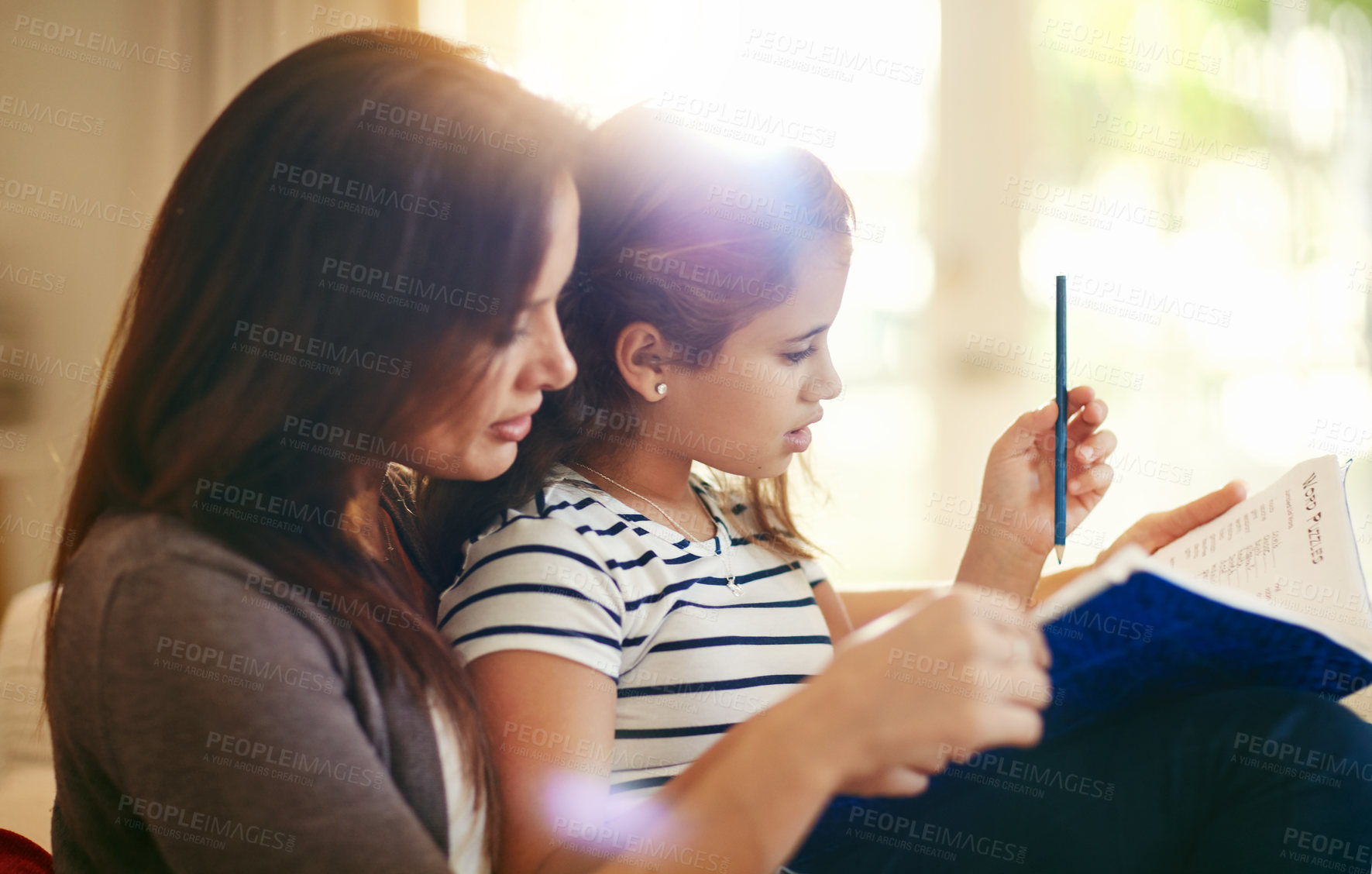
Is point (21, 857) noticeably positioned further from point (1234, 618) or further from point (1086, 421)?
point (1086, 421)

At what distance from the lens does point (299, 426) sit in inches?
25.1

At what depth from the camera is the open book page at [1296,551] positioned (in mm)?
711

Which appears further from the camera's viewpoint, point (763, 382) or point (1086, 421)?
point (1086, 421)

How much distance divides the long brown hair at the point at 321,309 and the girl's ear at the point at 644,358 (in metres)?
0.22

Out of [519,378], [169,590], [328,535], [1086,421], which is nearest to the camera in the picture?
[169,590]

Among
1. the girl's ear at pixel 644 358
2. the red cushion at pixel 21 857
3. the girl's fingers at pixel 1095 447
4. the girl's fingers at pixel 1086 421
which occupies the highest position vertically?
the girl's ear at pixel 644 358

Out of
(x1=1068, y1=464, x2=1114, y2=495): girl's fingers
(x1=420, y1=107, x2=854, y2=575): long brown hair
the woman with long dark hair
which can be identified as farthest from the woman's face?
(x1=1068, y1=464, x2=1114, y2=495): girl's fingers

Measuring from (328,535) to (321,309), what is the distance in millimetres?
153

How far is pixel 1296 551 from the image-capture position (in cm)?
80

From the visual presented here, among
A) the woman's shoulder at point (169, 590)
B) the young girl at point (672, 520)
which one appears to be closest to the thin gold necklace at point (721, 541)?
the young girl at point (672, 520)

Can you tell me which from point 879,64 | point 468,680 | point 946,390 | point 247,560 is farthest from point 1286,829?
point 879,64

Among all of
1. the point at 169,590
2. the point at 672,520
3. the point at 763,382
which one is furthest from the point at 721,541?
the point at 169,590

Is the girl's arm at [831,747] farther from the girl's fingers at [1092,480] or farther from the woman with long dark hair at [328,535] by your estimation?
the girl's fingers at [1092,480]

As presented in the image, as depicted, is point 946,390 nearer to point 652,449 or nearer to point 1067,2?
point 1067,2
